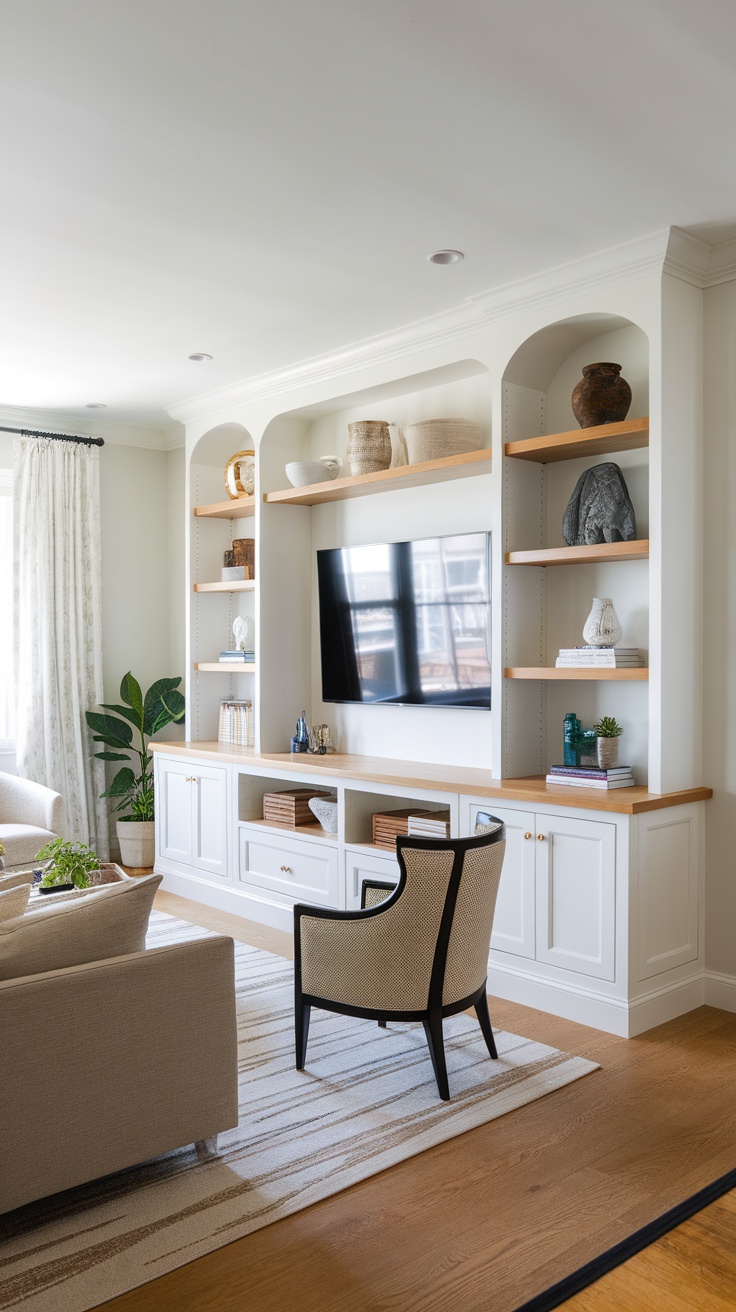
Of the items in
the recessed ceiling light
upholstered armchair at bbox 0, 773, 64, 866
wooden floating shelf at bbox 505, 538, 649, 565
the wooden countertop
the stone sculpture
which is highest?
the recessed ceiling light

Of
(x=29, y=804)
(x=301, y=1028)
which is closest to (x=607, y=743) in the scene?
(x=301, y=1028)

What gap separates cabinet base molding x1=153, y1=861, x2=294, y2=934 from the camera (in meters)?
4.87

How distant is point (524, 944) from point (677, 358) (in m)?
2.25

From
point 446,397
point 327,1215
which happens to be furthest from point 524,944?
point 446,397

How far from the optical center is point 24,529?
5914 mm

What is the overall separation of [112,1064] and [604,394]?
2.86 meters

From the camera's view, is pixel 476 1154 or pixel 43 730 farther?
pixel 43 730

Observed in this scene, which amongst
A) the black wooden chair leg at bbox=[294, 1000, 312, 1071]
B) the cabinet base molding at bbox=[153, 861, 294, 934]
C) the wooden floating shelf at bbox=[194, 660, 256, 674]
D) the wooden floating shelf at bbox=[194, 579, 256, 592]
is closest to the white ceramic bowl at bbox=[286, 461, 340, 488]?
the wooden floating shelf at bbox=[194, 579, 256, 592]

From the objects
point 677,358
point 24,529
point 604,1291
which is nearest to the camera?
point 604,1291

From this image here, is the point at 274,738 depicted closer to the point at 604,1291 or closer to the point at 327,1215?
the point at 327,1215

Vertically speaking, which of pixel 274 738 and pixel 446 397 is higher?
pixel 446 397

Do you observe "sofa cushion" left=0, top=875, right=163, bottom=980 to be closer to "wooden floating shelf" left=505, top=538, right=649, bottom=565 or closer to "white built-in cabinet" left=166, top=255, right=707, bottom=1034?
"white built-in cabinet" left=166, top=255, right=707, bottom=1034

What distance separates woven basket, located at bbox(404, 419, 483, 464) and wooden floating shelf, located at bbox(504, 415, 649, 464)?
1.18 feet

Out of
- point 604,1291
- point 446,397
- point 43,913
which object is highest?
point 446,397
